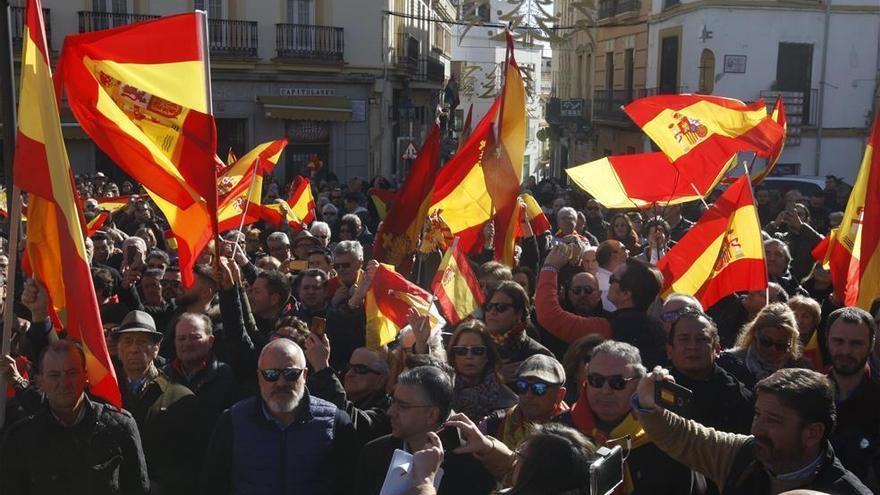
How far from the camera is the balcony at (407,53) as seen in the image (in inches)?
1166

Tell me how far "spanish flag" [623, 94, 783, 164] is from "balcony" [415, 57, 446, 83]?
23.9 m

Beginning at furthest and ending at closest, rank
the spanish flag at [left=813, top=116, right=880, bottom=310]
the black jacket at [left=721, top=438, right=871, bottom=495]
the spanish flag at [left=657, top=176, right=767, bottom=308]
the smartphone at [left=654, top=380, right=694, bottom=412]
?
1. the spanish flag at [left=657, top=176, right=767, bottom=308]
2. the spanish flag at [left=813, top=116, right=880, bottom=310]
3. the smartphone at [left=654, top=380, right=694, bottom=412]
4. the black jacket at [left=721, top=438, right=871, bottom=495]

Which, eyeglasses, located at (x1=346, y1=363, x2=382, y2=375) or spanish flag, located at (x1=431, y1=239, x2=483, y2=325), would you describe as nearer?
eyeglasses, located at (x1=346, y1=363, x2=382, y2=375)

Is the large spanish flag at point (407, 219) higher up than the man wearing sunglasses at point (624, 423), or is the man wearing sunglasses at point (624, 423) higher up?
the large spanish flag at point (407, 219)

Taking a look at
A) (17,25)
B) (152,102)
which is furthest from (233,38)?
(152,102)

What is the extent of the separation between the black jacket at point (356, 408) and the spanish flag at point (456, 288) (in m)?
1.73

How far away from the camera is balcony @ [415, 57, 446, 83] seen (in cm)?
3379

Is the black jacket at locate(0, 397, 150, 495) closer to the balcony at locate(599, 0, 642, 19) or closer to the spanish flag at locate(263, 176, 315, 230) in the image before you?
the spanish flag at locate(263, 176, 315, 230)

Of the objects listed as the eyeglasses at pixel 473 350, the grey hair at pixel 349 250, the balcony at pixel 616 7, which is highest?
the balcony at pixel 616 7

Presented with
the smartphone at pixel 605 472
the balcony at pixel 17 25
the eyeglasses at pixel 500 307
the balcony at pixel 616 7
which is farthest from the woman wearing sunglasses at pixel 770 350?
the balcony at pixel 616 7

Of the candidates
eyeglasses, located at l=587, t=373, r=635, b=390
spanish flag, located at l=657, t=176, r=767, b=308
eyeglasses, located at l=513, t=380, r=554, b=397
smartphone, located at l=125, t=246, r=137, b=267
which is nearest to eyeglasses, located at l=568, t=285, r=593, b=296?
spanish flag, located at l=657, t=176, r=767, b=308

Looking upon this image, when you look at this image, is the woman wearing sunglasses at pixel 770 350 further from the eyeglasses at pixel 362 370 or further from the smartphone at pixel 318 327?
the smartphone at pixel 318 327

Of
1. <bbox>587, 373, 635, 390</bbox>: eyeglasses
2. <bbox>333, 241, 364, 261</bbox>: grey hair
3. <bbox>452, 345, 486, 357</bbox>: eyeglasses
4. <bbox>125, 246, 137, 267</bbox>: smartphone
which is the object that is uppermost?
<bbox>333, 241, 364, 261</bbox>: grey hair

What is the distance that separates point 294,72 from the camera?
86.2 feet
